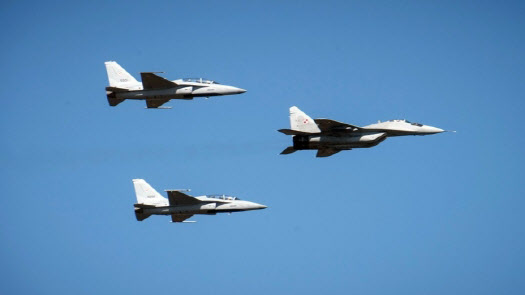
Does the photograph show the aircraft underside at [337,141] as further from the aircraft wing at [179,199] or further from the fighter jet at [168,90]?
the aircraft wing at [179,199]

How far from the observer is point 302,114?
66000 millimetres

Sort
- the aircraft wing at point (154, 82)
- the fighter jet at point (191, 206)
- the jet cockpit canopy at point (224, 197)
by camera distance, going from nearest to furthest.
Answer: the aircraft wing at point (154, 82), the fighter jet at point (191, 206), the jet cockpit canopy at point (224, 197)

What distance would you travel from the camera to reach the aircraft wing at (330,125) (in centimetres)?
6372

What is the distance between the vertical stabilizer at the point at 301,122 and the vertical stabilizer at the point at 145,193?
45.3 ft

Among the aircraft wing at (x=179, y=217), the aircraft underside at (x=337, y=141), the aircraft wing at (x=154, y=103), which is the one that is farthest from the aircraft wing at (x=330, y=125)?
the aircraft wing at (x=179, y=217)

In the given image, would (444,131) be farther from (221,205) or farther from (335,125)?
(221,205)

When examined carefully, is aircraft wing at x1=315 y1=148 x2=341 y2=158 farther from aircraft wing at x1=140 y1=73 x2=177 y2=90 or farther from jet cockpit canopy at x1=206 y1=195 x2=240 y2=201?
aircraft wing at x1=140 y1=73 x2=177 y2=90

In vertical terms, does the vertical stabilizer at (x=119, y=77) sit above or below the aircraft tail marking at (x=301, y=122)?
above

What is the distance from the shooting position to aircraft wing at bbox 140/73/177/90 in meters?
64.3

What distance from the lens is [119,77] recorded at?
2685 inches

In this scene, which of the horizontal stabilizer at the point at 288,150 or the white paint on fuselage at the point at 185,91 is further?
the horizontal stabilizer at the point at 288,150

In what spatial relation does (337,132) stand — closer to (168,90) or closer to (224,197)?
(224,197)

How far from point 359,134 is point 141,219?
1882cm

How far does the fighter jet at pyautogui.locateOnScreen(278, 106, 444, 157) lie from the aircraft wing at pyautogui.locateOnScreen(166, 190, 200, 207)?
29.5 ft
